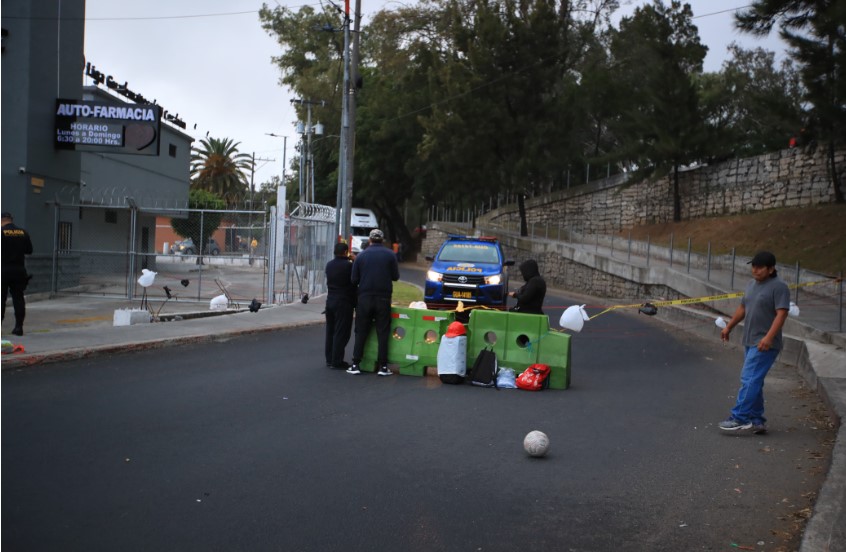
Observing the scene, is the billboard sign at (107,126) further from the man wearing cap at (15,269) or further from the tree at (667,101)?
the tree at (667,101)

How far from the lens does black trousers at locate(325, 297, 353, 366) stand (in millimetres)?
11293

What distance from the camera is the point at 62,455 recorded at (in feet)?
20.7

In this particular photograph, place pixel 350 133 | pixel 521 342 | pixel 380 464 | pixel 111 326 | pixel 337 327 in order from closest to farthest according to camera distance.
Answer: pixel 380 464 → pixel 521 342 → pixel 337 327 → pixel 111 326 → pixel 350 133

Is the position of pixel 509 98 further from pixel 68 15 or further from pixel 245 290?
pixel 68 15

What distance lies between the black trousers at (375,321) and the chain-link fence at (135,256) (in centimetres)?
763

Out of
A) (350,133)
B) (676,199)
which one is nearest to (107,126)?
(350,133)

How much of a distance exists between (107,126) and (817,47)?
17.7 metres

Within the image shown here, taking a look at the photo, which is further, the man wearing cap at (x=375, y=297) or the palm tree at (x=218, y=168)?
the palm tree at (x=218, y=168)

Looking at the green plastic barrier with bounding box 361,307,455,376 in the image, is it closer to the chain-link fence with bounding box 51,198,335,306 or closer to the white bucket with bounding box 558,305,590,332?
the white bucket with bounding box 558,305,590,332

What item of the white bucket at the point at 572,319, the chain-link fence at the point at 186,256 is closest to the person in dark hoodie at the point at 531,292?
the white bucket at the point at 572,319

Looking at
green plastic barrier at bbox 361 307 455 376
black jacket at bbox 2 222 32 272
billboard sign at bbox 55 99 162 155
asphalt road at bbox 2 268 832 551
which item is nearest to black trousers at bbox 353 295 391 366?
green plastic barrier at bbox 361 307 455 376

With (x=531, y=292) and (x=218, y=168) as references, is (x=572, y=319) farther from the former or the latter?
(x=218, y=168)

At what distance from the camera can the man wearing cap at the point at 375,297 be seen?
1092cm

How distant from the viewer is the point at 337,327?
37.2 ft
